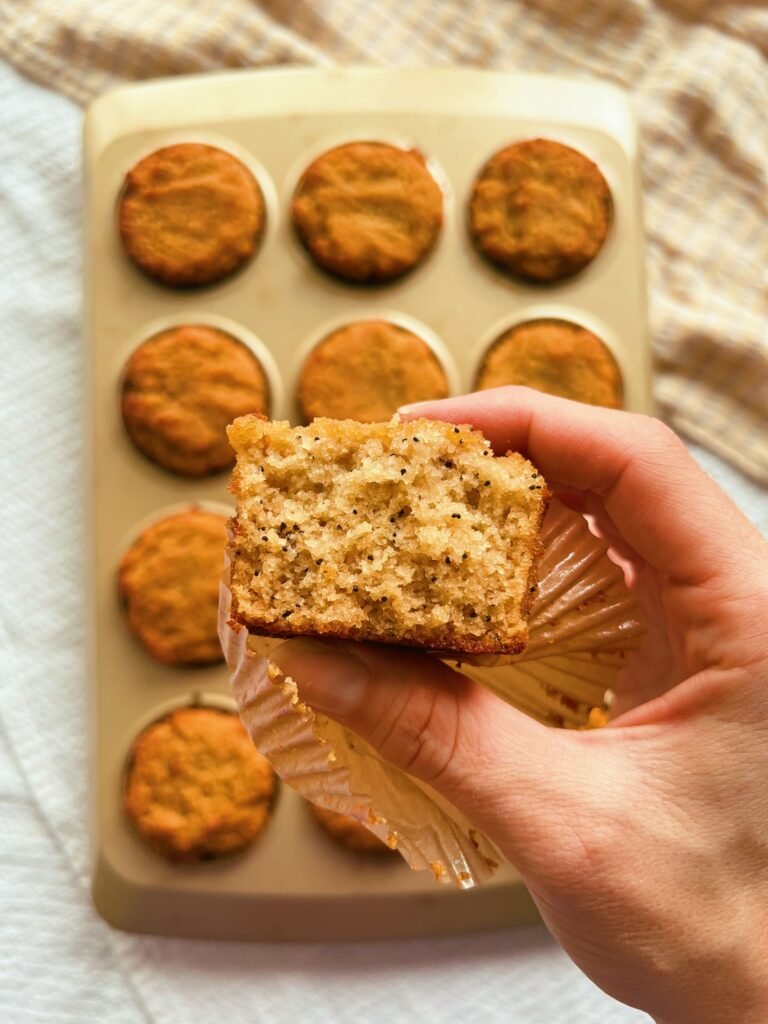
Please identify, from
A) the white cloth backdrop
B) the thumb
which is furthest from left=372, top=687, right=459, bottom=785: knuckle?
the white cloth backdrop

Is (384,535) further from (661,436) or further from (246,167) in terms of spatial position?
(246,167)

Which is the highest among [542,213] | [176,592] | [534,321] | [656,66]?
[656,66]

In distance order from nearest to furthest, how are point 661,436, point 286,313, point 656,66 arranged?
point 661,436 < point 286,313 < point 656,66

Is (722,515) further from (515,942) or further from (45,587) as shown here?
(45,587)

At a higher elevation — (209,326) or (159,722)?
(209,326)

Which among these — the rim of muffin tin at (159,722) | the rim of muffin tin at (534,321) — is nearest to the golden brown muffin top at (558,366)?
the rim of muffin tin at (534,321)

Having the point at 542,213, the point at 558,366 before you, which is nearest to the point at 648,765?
the point at 558,366

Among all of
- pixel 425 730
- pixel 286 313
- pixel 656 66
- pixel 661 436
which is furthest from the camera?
pixel 656 66
